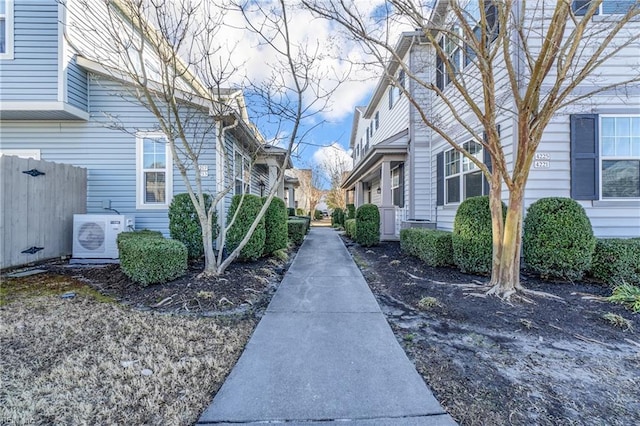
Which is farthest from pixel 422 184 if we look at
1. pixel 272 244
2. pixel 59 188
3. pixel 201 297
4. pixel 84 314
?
pixel 59 188

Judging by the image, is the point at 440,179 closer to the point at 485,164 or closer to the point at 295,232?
the point at 485,164

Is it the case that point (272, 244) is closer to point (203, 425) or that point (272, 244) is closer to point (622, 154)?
point (203, 425)

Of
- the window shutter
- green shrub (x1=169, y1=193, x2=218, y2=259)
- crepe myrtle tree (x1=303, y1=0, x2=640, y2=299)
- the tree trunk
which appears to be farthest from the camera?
green shrub (x1=169, y1=193, x2=218, y2=259)

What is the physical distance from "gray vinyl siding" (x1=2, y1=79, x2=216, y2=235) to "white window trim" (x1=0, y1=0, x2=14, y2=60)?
1466mm

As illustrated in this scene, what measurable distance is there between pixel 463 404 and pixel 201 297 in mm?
3442

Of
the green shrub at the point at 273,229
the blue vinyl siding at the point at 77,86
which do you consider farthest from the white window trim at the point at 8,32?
the green shrub at the point at 273,229

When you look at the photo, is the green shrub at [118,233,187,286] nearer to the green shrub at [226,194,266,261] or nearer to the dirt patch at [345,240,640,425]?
the green shrub at [226,194,266,261]

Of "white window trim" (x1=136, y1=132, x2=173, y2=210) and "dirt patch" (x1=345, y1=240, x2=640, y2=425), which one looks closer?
"dirt patch" (x1=345, y1=240, x2=640, y2=425)

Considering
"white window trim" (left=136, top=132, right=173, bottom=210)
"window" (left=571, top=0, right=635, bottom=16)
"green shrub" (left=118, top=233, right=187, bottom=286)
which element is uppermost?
"window" (left=571, top=0, right=635, bottom=16)

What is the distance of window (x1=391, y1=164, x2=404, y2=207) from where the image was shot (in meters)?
10.3

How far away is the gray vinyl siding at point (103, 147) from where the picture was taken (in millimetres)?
7160

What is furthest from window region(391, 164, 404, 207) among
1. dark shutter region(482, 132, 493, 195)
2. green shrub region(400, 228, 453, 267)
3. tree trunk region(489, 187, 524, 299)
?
tree trunk region(489, 187, 524, 299)

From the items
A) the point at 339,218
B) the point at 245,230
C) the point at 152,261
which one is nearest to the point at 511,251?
the point at 245,230

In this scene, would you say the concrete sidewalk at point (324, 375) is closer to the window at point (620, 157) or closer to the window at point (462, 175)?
the window at point (462, 175)
